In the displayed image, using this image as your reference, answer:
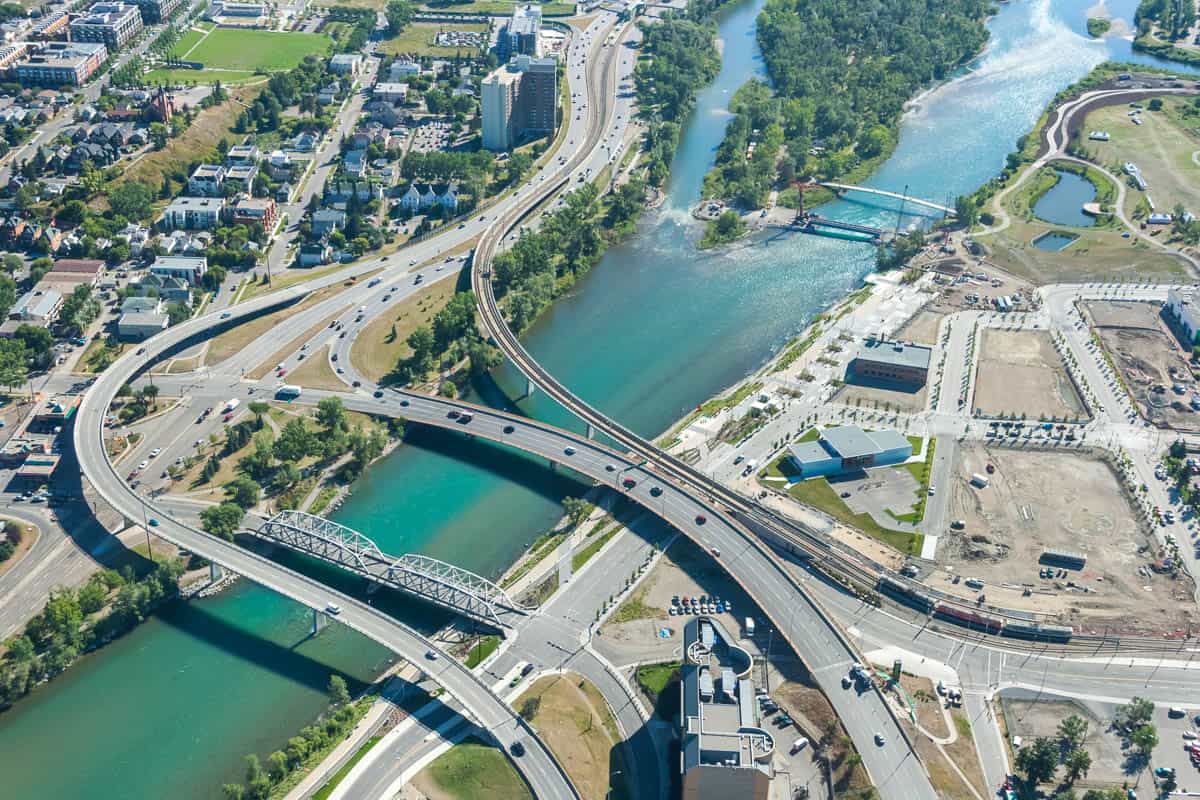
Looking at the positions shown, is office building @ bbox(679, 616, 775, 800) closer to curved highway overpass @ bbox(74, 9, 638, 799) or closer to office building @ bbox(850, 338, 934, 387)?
curved highway overpass @ bbox(74, 9, 638, 799)

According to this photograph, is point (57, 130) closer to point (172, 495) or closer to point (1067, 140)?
point (172, 495)

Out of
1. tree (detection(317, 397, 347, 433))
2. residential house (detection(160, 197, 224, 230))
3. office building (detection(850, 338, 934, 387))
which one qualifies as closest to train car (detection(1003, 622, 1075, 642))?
office building (detection(850, 338, 934, 387))

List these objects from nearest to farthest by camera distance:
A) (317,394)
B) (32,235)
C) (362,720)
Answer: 1. (362,720)
2. (317,394)
3. (32,235)

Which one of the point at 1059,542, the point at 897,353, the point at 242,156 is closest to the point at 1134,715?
the point at 1059,542

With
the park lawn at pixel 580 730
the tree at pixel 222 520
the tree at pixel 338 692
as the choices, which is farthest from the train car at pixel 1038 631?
the tree at pixel 222 520

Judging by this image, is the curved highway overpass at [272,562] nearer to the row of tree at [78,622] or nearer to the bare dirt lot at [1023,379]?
the row of tree at [78,622]

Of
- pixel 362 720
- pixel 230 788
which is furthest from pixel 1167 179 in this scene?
pixel 230 788
